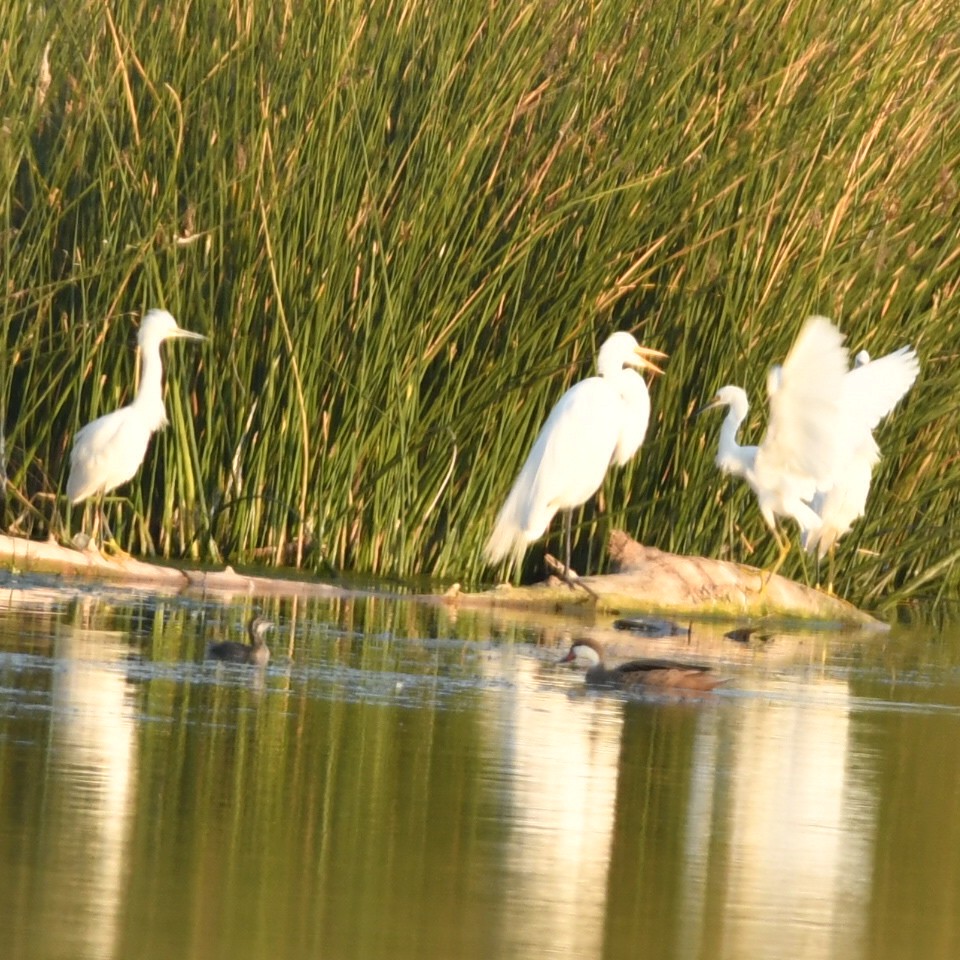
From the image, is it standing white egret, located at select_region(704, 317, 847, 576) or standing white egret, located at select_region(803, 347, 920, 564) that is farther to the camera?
standing white egret, located at select_region(803, 347, 920, 564)

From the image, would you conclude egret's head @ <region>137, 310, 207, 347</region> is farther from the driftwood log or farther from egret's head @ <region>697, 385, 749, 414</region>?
egret's head @ <region>697, 385, 749, 414</region>

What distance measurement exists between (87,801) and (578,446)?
489 centimetres

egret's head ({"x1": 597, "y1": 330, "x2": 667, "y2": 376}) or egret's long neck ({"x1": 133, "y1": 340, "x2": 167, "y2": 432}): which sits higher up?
egret's head ({"x1": 597, "y1": 330, "x2": 667, "y2": 376})

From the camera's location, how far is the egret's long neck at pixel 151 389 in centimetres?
848

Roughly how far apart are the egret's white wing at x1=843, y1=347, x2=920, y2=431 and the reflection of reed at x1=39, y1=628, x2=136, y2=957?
404cm

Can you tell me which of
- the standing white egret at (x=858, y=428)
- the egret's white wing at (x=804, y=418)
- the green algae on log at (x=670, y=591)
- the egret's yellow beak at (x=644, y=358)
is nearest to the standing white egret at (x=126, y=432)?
the green algae on log at (x=670, y=591)

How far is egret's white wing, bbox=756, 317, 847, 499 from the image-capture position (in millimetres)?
8492

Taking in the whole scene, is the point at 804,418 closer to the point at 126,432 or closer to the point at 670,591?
the point at 670,591

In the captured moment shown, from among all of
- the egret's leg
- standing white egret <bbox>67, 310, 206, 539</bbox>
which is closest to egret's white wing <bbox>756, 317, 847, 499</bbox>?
the egret's leg

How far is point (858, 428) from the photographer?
913 cm

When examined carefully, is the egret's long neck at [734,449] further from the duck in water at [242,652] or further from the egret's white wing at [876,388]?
the duck in water at [242,652]

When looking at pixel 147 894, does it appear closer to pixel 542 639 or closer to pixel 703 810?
pixel 703 810

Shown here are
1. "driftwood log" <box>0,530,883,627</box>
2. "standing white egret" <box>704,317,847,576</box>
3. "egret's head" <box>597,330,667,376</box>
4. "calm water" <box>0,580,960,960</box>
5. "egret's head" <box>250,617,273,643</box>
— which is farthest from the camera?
"egret's head" <box>597,330,667,376</box>

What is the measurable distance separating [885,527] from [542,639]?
3.51m
